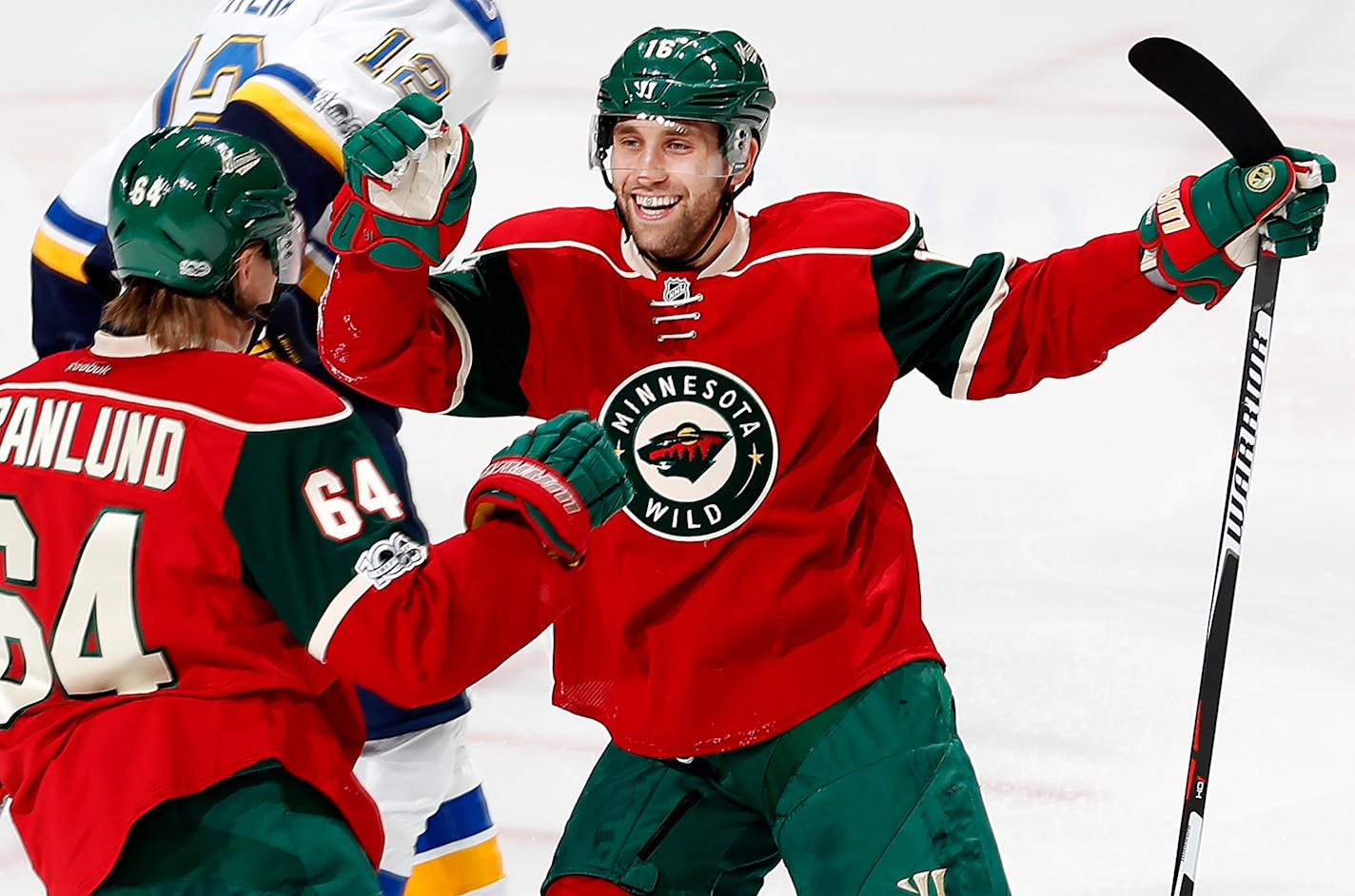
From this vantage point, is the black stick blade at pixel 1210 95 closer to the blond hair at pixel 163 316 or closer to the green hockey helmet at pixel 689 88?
the green hockey helmet at pixel 689 88

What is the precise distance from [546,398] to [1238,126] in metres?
0.83

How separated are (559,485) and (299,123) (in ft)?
3.83

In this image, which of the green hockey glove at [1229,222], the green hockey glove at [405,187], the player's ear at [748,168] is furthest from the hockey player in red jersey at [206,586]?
the green hockey glove at [1229,222]

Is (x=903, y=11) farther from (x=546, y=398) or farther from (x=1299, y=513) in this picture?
(x=546, y=398)

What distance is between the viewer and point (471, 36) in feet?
9.75

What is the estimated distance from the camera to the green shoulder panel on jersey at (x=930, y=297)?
7.30 ft

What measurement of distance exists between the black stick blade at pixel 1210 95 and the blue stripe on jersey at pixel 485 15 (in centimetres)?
115

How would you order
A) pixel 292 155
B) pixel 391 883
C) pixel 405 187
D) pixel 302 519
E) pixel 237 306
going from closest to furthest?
pixel 302 519 < pixel 237 306 < pixel 405 187 < pixel 292 155 < pixel 391 883

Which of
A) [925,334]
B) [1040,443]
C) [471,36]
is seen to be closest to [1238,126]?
[925,334]

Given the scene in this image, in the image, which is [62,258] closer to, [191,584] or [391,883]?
[391,883]

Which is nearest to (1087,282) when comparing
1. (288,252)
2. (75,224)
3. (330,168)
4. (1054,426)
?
(288,252)

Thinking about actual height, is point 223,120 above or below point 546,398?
above

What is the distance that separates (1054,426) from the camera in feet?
13.3

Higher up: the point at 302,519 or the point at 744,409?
the point at 744,409
